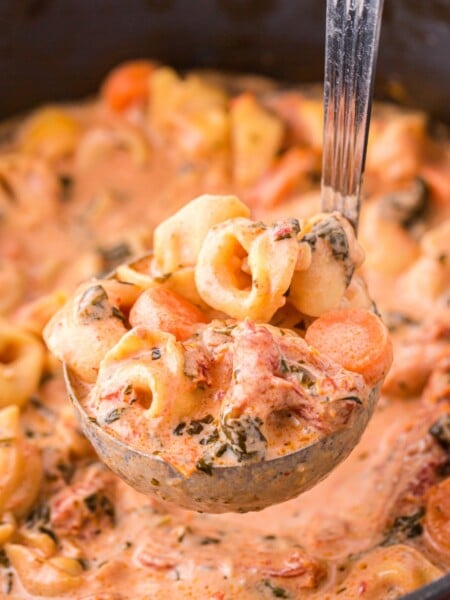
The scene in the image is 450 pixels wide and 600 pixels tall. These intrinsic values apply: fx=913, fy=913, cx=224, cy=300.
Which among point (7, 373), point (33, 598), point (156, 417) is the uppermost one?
point (156, 417)

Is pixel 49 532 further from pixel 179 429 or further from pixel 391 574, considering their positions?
pixel 391 574

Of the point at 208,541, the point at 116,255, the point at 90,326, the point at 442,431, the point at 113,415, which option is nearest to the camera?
the point at 113,415

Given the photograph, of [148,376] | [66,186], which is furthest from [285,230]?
[66,186]

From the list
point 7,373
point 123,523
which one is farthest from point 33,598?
point 7,373

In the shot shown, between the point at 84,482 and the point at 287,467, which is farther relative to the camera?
the point at 84,482

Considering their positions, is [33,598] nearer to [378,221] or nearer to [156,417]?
[156,417]

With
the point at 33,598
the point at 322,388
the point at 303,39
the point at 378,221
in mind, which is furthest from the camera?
the point at 303,39

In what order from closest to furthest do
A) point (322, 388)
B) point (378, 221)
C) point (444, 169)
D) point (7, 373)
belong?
point (322, 388) → point (7, 373) → point (378, 221) → point (444, 169)
